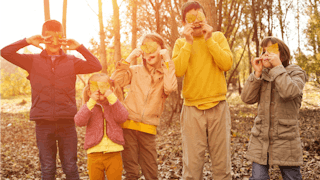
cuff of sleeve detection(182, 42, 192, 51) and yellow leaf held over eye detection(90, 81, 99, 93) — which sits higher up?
cuff of sleeve detection(182, 42, 192, 51)

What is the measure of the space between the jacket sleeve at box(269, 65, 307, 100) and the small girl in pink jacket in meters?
1.65

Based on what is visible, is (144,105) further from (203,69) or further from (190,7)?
(190,7)

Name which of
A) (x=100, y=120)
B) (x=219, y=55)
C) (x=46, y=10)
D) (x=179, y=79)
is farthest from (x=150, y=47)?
(x=179, y=79)

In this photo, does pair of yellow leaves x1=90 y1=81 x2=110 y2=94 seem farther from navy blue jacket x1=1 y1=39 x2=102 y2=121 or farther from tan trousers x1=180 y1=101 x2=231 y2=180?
tan trousers x1=180 y1=101 x2=231 y2=180

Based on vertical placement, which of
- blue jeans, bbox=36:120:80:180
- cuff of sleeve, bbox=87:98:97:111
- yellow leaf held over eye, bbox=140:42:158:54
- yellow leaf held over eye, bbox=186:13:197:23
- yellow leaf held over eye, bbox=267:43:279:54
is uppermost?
yellow leaf held over eye, bbox=186:13:197:23

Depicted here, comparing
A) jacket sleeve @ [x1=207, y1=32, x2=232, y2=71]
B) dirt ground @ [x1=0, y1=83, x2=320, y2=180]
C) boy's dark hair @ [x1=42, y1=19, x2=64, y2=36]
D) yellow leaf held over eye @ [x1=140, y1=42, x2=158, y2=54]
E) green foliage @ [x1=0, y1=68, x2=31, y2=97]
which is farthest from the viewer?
green foliage @ [x1=0, y1=68, x2=31, y2=97]

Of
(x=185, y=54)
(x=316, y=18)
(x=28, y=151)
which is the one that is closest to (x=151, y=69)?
(x=185, y=54)

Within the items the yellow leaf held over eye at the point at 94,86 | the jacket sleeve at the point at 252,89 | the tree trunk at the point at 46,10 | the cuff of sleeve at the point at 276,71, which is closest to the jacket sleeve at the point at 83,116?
the yellow leaf held over eye at the point at 94,86

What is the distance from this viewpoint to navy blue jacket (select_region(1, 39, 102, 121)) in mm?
3029

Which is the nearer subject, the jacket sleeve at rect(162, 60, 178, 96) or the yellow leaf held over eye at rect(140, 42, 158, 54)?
the jacket sleeve at rect(162, 60, 178, 96)

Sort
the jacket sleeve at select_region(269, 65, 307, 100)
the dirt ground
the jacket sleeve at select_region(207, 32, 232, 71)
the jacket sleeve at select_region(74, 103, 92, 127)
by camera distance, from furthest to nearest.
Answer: the dirt ground
the jacket sleeve at select_region(74, 103, 92, 127)
the jacket sleeve at select_region(207, 32, 232, 71)
the jacket sleeve at select_region(269, 65, 307, 100)

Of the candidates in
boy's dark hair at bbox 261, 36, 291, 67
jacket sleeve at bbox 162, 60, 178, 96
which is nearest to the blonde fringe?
jacket sleeve at bbox 162, 60, 178, 96

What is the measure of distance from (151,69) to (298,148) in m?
1.83

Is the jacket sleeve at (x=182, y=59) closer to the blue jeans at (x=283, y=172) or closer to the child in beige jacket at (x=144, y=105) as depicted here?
the child in beige jacket at (x=144, y=105)
